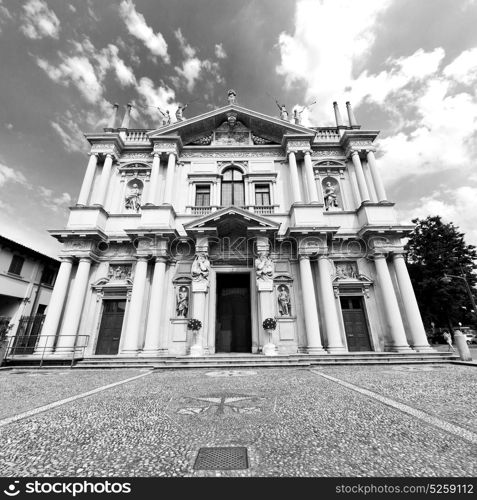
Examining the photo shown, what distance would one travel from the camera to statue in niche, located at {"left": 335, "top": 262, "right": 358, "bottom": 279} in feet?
44.0

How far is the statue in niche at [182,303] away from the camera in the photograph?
41.4 ft

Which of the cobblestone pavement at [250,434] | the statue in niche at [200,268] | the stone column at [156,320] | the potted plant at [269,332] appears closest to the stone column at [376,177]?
the potted plant at [269,332]

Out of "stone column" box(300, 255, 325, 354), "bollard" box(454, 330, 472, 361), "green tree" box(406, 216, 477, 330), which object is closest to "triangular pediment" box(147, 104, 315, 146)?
"stone column" box(300, 255, 325, 354)

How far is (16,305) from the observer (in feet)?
62.1

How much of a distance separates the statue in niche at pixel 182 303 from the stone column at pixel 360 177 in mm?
11524

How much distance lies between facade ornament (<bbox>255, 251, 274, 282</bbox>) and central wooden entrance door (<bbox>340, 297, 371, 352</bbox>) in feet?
14.2

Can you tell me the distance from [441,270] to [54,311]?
31.0 m

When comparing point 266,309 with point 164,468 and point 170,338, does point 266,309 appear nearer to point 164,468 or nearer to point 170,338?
point 170,338

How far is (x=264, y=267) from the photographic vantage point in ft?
40.8

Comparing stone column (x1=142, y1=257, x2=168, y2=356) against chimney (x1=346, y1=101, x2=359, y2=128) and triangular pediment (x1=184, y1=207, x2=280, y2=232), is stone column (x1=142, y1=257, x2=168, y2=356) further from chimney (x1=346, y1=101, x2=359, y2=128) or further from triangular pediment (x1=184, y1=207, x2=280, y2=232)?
chimney (x1=346, y1=101, x2=359, y2=128)

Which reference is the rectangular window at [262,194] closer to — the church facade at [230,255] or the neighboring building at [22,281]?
the church facade at [230,255]
